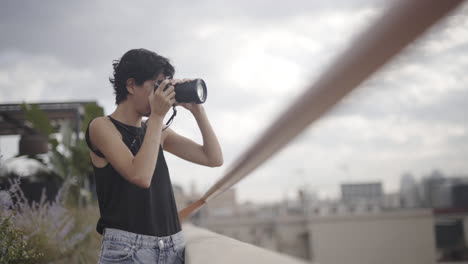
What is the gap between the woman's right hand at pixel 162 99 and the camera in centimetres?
98

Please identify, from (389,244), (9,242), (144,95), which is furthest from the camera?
(9,242)

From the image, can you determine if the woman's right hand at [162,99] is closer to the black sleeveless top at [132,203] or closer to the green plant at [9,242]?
the black sleeveless top at [132,203]

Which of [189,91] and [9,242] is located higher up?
[189,91]

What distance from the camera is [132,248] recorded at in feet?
3.27

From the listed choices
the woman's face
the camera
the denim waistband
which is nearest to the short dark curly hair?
the woman's face

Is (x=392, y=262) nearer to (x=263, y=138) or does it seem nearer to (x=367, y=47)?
(x=263, y=138)

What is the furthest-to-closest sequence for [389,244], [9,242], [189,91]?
[9,242] < [189,91] < [389,244]

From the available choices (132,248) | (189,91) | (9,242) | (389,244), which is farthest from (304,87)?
(9,242)

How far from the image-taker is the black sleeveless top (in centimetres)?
103

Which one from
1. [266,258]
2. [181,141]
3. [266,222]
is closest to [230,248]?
[266,258]

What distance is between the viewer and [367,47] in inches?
10.5

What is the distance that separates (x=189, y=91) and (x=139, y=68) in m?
0.19

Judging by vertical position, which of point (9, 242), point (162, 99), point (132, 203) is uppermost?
point (162, 99)

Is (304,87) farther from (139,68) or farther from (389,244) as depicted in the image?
(139,68)
